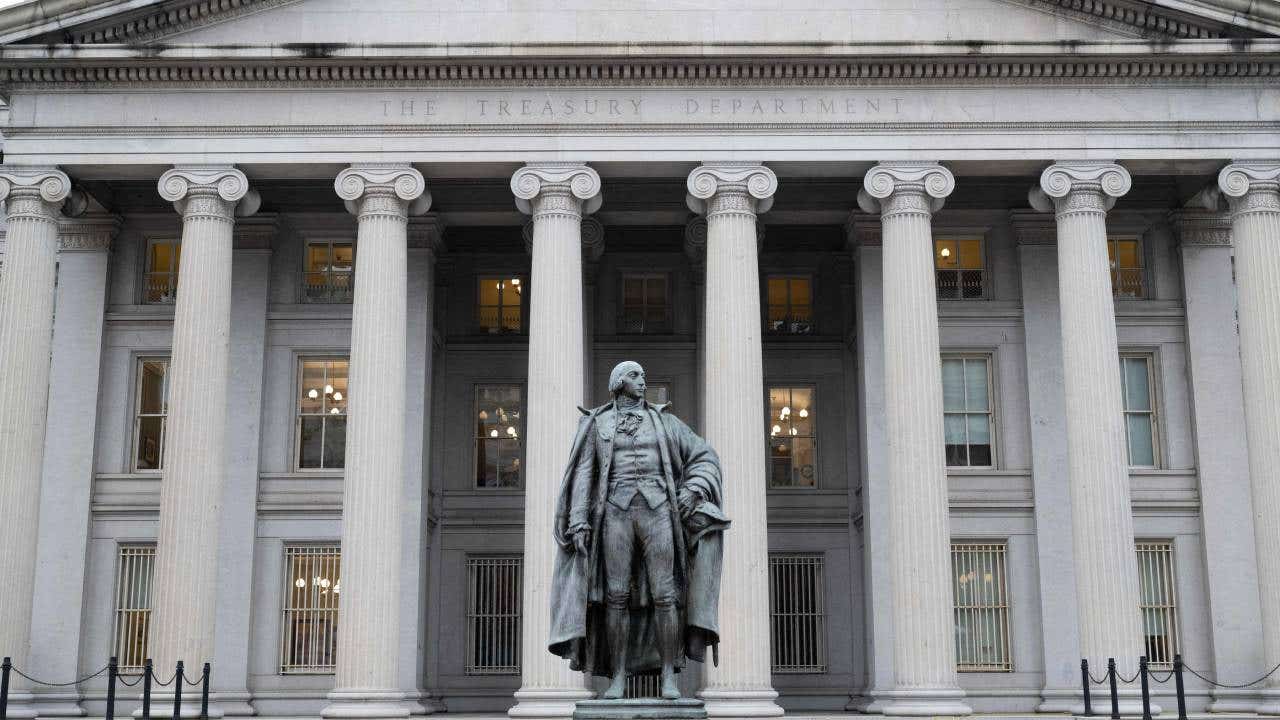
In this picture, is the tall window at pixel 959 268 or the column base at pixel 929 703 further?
the tall window at pixel 959 268

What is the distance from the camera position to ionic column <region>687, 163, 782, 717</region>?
90.0 ft

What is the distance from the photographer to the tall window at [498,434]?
35950 millimetres

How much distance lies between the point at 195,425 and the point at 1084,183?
57.8ft

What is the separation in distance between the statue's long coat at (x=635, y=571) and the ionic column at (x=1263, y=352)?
A: 61.2 ft

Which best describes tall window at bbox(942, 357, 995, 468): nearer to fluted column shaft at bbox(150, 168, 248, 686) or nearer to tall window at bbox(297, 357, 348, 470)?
tall window at bbox(297, 357, 348, 470)

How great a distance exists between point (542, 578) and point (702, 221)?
9638 mm

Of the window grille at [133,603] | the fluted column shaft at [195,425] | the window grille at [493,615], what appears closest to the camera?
the fluted column shaft at [195,425]

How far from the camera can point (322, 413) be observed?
33.2 m

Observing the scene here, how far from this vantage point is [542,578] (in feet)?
90.8

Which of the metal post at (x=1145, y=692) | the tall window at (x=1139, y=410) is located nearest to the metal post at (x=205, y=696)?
the metal post at (x=1145, y=692)

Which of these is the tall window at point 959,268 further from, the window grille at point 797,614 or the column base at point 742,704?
the column base at point 742,704

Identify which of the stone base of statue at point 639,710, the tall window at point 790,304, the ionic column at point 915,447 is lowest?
the stone base of statue at point 639,710

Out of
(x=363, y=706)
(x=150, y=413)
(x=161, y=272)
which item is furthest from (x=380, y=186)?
(x=363, y=706)

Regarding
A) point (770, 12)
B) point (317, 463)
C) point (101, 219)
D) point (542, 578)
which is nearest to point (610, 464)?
point (542, 578)
